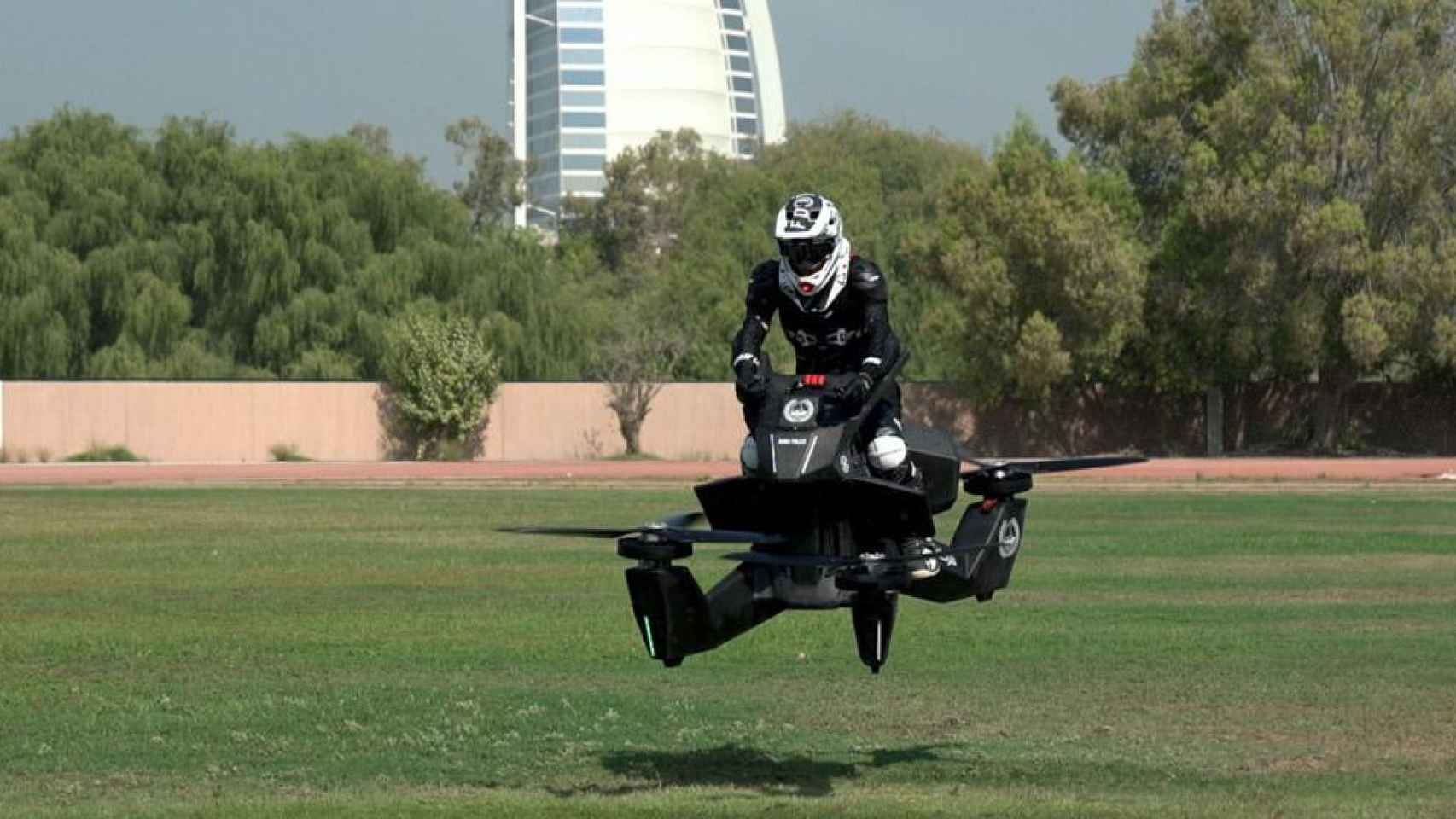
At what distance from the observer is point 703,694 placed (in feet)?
49.6

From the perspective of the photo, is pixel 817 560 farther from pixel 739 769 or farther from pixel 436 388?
pixel 436 388

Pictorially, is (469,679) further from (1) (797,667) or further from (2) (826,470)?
(2) (826,470)

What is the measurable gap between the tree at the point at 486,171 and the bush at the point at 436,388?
55.5 metres

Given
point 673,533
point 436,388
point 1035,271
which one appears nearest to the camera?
point 673,533

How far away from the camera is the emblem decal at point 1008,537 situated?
35.5 ft

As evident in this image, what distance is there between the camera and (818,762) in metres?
12.2

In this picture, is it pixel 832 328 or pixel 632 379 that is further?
pixel 632 379

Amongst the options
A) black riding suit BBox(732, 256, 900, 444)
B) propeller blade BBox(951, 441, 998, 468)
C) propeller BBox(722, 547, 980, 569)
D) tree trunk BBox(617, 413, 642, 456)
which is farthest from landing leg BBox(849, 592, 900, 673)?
tree trunk BBox(617, 413, 642, 456)

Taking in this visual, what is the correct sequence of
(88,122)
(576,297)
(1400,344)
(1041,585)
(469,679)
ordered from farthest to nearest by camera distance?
(576,297)
(88,122)
(1400,344)
(1041,585)
(469,679)

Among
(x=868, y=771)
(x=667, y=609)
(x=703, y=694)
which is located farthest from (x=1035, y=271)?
(x=667, y=609)

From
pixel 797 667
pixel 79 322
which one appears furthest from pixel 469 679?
pixel 79 322

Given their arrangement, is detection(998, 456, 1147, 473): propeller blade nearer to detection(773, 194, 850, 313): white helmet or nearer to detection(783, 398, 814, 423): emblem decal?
detection(773, 194, 850, 313): white helmet

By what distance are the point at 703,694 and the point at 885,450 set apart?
5478mm

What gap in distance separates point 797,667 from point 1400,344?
4989 cm
